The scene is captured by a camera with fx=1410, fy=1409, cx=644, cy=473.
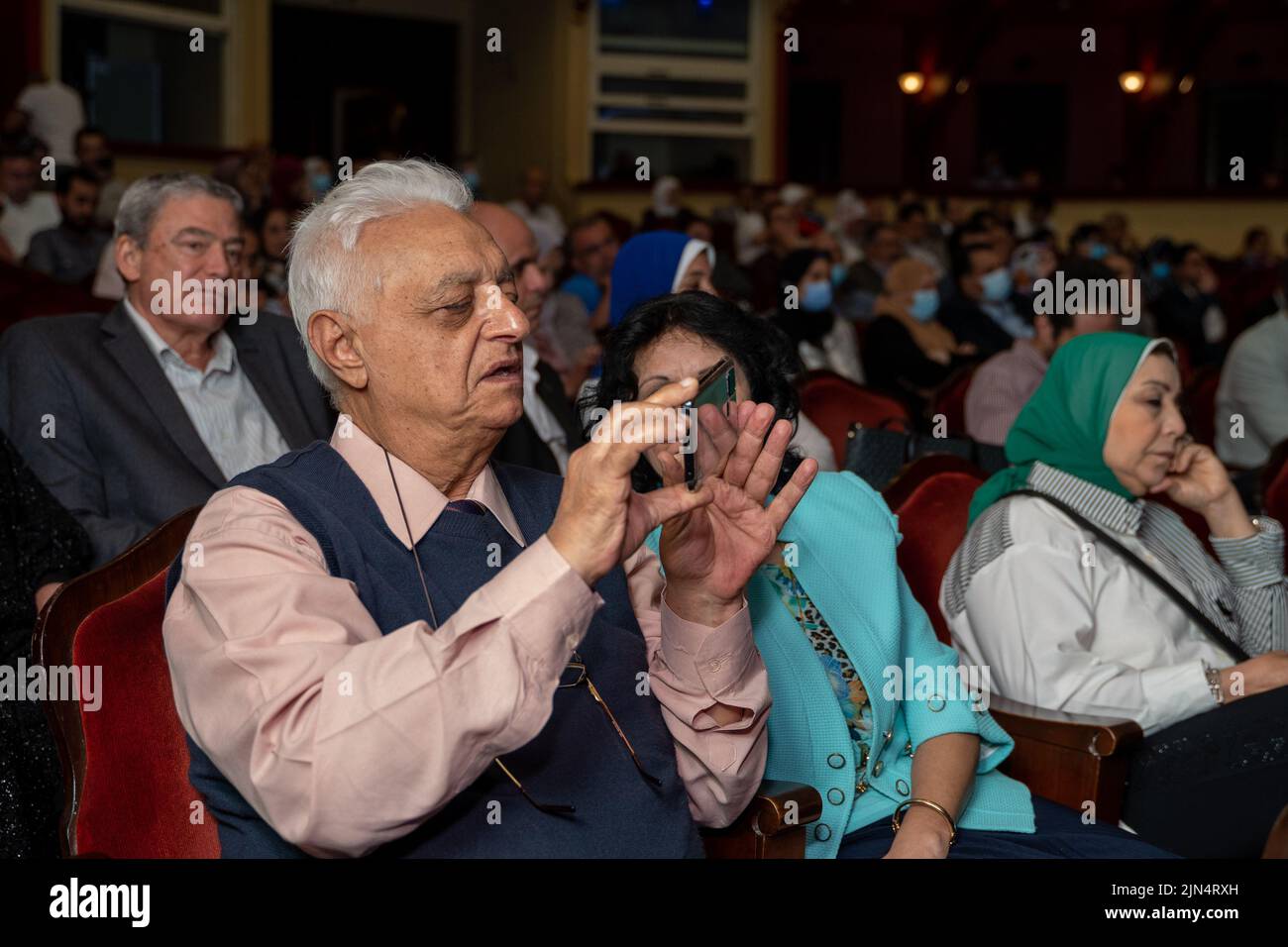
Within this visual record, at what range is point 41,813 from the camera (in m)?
1.87

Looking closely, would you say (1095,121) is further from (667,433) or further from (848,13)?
(667,433)

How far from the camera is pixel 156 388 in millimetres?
2594

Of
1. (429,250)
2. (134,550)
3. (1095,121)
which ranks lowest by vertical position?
(134,550)

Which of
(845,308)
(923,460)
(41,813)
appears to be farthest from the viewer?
(845,308)

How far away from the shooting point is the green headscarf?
2.32m

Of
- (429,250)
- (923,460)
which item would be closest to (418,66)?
(923,460)

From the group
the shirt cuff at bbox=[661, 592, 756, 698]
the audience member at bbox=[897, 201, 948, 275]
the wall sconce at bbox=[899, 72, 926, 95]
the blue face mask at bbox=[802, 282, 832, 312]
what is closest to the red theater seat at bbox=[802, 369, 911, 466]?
the blue face mask at bbox=[802, 282, 832, 312]

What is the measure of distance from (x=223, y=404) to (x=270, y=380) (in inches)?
4.7

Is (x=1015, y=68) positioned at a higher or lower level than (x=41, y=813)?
higher

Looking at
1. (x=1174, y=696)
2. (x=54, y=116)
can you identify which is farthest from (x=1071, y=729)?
(x=54, y=116)

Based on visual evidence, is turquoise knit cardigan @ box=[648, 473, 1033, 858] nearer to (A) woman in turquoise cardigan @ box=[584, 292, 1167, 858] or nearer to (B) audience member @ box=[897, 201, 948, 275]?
(A) woman in turquoise cardigan @ box=[584, 292, 1167, 858]

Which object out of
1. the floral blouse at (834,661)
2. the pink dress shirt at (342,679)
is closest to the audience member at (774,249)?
the floral blouse at (834,661)

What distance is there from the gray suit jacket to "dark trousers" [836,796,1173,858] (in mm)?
1319
